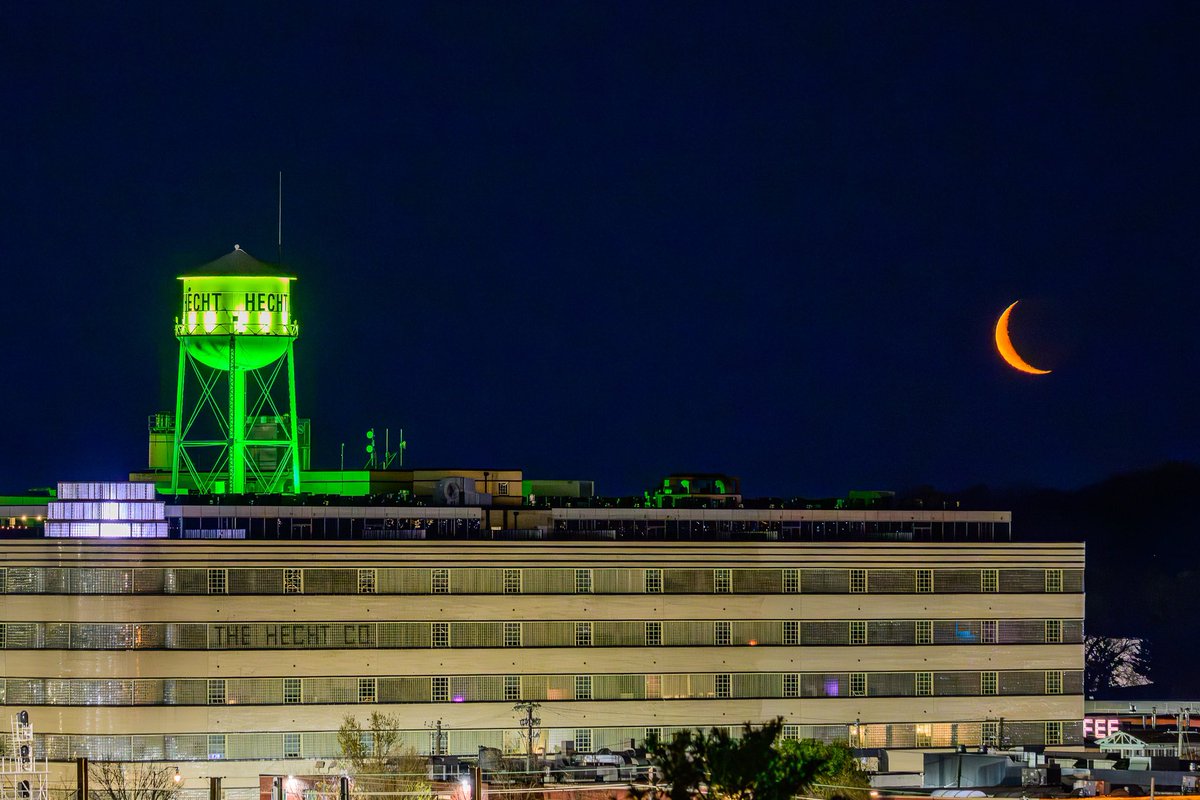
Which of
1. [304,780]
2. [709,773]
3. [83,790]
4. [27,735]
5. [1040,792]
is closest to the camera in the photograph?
[709,773]

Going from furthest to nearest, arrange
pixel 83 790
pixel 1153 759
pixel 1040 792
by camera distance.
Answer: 1. pixel 1153 759
2. pixel 1040 792
3. pixel 83 790

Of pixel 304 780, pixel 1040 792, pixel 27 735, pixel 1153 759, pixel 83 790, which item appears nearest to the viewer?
pixel 83 790

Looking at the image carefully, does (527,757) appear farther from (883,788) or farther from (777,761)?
(777,761)

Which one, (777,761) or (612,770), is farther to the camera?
(612,770)

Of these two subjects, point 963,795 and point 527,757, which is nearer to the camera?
point 963,795

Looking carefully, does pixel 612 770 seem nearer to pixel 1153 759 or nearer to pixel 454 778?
pixel 454 778

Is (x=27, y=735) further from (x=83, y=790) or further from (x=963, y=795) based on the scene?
(x=963, y=795)

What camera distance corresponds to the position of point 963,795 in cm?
16350

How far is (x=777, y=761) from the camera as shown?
4537 inches

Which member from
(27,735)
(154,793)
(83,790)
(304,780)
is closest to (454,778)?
(304,780)

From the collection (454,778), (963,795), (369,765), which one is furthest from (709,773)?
(369,765)

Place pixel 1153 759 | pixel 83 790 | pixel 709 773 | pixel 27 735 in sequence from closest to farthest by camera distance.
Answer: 1. pixel 709 773
2. pixel 83 790
3. pixel 27 735
4. pixel 1153 759

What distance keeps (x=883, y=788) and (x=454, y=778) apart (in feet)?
92.2

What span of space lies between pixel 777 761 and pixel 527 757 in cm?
8479
